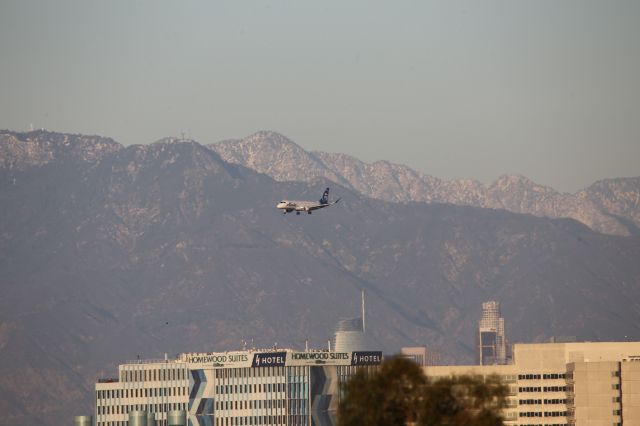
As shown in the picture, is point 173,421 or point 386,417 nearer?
point 386,417

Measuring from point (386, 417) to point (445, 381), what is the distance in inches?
176

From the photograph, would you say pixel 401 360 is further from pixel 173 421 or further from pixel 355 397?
pixel 173 421

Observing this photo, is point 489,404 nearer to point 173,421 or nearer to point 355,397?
point 355,397

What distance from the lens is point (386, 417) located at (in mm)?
115125

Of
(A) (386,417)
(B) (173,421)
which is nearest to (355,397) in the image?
(A) (386,417)

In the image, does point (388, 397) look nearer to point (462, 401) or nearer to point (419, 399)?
point (419, 399)

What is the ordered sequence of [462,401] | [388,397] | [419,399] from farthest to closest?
[388,397] < [419,399] < [462,401]

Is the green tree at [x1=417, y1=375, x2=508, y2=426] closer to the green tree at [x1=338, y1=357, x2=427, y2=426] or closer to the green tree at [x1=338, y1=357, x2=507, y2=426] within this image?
the green tree at [x1=338, y1=357, x2=507, y2=426]

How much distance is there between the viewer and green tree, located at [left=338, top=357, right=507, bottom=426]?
4496 inches

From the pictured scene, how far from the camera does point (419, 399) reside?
116 meters

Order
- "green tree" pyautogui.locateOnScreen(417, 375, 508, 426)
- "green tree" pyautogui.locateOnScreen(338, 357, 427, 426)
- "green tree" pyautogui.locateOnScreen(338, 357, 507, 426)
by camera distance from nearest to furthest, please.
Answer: "green tree" pyautogui.locateOnScreen(417, 375, 508, 426), "green tree" pyautogui.locateOnScreen(338, 357, 507, 426), "green tree" pyautogui.locateOnScreen(338, 357, 427, 426)

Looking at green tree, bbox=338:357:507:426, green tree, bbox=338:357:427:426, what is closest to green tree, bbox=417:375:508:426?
green tree, bbox=338:357:507:426

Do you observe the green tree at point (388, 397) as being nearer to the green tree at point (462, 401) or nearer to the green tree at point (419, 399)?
the green tree at point (419, 399)

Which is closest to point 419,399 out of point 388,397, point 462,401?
point 388,397
